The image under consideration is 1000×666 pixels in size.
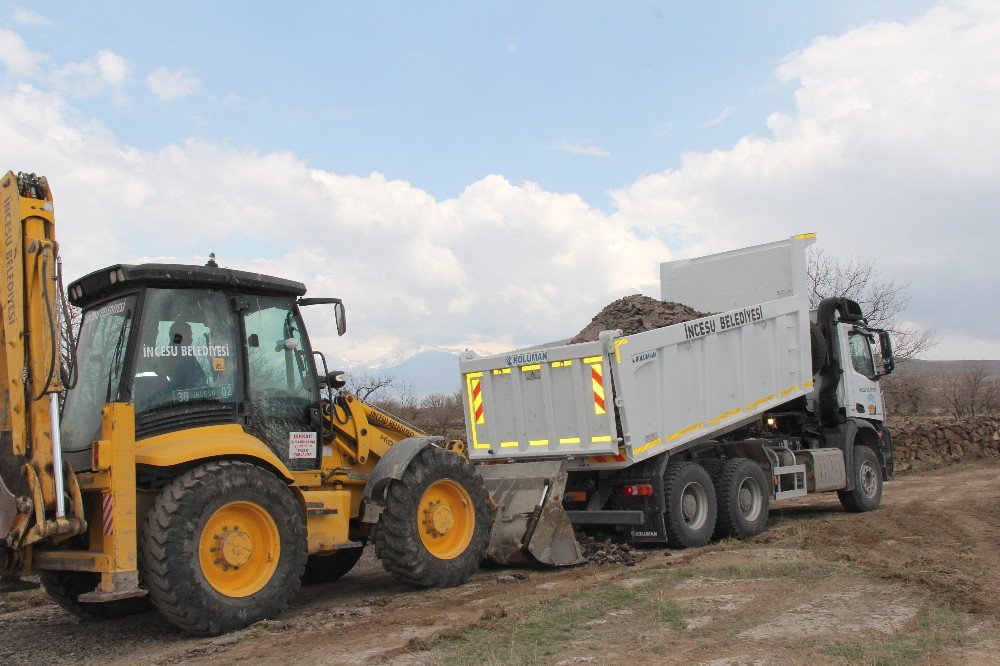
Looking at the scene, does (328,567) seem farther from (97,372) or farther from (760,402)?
(760,402)

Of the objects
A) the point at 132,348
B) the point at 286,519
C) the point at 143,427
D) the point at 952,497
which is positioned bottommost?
the point at 952,497

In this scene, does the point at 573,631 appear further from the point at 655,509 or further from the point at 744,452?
the point at 744,452

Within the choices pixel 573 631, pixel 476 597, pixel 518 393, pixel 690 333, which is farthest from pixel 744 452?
pixel 573 631

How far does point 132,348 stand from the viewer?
20.1ft

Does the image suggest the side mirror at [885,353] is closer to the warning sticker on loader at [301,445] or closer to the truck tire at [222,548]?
the warning sticker on loader at [301,445]

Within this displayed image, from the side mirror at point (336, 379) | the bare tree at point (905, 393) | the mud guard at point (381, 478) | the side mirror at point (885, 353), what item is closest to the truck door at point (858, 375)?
the side mirror at point (885, 353)

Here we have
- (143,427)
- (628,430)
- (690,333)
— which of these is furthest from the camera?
(690,333)

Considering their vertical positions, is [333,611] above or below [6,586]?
below

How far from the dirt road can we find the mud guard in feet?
2.34

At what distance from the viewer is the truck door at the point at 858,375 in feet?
40.5

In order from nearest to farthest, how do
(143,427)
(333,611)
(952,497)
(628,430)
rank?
(143,427) < (333,611) < (628,430) < (952,497)

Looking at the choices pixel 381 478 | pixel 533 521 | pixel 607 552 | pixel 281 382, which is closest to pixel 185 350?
pixel 281 382

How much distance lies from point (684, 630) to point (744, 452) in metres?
5.43

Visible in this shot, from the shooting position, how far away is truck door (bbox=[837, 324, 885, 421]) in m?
12.4
